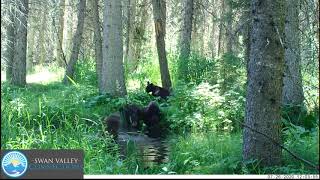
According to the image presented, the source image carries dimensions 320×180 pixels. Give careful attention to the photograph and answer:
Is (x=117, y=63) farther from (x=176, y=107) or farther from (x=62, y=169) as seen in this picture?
(x=62, y=169)

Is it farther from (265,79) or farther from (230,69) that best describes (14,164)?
(230,69)

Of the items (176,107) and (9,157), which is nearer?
(9,157)

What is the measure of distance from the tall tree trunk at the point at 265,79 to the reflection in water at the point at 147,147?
6.94 feet

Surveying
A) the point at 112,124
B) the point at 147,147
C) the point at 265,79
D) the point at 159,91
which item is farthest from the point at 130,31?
the point at 265,79

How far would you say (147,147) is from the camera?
405 inches

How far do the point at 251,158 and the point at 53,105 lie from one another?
6.90 metres

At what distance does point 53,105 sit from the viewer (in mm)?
12539

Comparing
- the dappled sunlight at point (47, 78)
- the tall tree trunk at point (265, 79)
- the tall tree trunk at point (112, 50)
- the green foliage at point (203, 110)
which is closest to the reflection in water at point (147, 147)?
the green foliage at point (203, 110)

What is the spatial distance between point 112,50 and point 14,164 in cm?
981

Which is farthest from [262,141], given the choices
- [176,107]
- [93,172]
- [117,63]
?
[117,63]

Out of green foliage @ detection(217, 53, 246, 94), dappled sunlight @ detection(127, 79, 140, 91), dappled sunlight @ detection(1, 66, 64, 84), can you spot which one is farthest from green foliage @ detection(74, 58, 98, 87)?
green foliage @ detection(217, 53, 246, 94)

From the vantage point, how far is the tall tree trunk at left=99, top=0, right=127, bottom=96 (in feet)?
48.1

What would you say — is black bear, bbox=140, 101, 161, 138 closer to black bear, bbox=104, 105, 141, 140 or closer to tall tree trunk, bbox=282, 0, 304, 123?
black bear, bbox=104, 105, 141, 140

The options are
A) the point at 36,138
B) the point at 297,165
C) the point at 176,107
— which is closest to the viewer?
the point at 297,165
